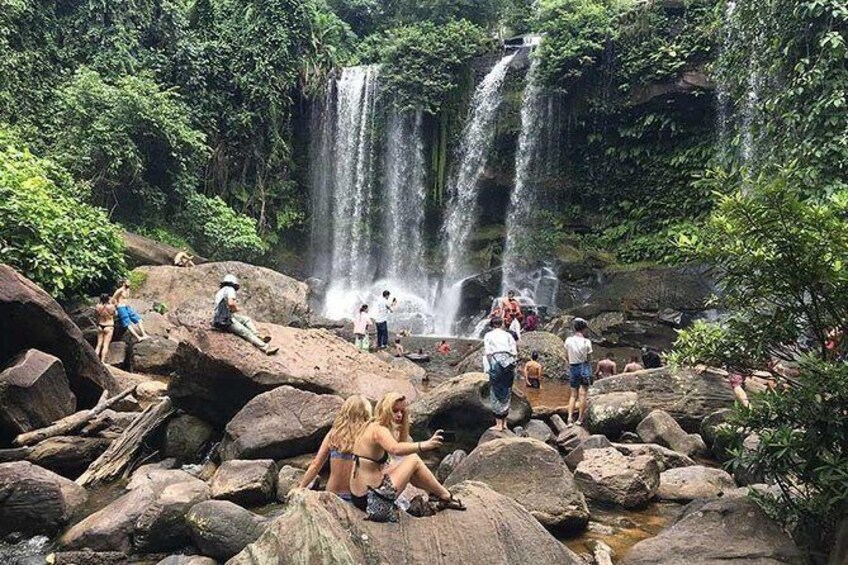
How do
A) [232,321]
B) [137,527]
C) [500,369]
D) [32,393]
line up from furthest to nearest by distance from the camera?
[232,321] < [500,369] < [32,393] < [137,527]

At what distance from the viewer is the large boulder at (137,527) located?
5.70 meters

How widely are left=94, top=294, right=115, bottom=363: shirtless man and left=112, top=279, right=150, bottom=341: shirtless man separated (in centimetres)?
21

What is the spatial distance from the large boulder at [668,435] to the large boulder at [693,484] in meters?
1.29

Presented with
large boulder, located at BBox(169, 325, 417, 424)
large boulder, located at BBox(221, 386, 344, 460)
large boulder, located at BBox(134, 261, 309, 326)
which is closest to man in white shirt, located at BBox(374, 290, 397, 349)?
large boulder, located at BBox(134, 261, 309, 326)

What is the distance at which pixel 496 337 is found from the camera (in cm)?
835

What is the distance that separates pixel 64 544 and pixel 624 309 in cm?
1553

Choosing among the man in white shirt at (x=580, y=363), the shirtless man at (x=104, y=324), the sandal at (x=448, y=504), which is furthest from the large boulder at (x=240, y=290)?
the sandal at (x=448, y=504)

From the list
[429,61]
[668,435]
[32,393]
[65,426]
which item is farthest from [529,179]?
[32,393]

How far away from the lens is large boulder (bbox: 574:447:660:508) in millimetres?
6637

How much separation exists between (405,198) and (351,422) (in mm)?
22418

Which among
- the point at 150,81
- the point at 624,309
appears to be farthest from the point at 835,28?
the point at 150,81

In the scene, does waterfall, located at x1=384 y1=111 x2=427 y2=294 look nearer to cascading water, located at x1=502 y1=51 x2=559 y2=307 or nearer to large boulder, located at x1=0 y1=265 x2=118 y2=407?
cascading water, located at x1=502 y1=51 x2=559 y2=307

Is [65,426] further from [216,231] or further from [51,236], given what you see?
[216,231]

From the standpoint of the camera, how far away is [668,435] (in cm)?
866
